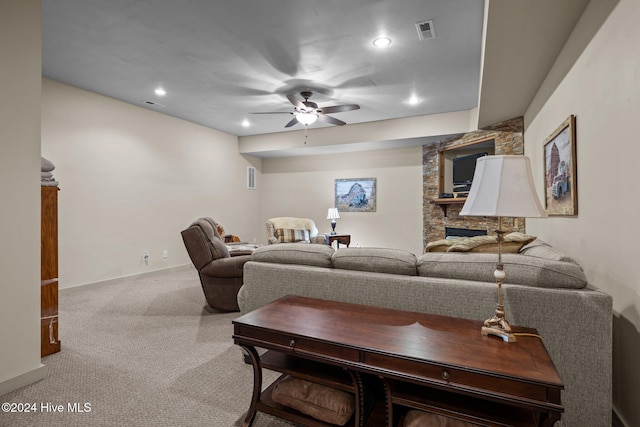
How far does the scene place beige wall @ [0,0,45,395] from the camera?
1.92m

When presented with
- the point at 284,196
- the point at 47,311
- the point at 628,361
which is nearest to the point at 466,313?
the point at 628,361

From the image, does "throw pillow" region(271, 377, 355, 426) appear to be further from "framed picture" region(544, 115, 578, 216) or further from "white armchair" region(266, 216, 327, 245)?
"white armchair" region(266, 216, 327, 245)

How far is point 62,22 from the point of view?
2703 millimetres

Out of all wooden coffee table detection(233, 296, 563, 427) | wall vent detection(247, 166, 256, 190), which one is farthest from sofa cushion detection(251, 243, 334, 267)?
wall vent detection(247, 166, 256, 190)

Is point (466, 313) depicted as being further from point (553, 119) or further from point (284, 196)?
point (284, 196)

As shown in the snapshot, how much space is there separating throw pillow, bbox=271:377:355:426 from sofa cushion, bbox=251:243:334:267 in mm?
720

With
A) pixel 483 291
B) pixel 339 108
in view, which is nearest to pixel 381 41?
pixel 339 108

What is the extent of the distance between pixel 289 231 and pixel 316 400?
4.81m

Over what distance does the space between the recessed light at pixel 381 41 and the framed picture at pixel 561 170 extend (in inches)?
66.3

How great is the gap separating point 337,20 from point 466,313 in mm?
2506

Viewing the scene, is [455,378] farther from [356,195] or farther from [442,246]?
[356,195]

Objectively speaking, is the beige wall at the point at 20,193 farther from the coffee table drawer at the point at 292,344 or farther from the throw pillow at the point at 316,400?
the throw pillow at the point at 316,400

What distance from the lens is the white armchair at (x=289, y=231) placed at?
6.09 m

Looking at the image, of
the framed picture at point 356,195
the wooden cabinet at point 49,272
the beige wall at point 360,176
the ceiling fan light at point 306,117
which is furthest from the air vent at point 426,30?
the framed picture at point 356,195
